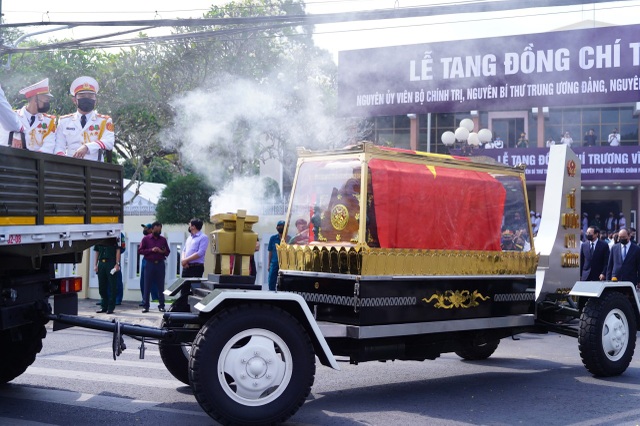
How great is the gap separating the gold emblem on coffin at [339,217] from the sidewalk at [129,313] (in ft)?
20.7

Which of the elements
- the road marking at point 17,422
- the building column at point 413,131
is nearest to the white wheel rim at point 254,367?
the road marking at point 17,422

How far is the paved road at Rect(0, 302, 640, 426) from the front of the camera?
6262 mm

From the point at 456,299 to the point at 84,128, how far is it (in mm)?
3812

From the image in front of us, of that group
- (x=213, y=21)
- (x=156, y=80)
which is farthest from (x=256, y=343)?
(x=156, y=80)

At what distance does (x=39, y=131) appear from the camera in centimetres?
726

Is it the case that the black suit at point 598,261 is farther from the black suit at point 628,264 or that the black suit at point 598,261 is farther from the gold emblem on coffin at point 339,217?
the gold emblem on coffin at point 339,217

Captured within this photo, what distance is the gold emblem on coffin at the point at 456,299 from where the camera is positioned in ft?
23.7

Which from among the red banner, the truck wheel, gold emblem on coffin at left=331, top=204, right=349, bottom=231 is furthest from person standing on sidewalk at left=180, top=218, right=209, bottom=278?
the truck wheel

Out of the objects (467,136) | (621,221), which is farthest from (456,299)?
(621,221)

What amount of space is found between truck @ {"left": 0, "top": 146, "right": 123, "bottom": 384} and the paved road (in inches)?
27.4

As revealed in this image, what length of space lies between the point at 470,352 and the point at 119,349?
4741 millimetres

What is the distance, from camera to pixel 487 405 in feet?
22.5

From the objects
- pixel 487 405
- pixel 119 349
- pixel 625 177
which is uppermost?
pixel 625 177

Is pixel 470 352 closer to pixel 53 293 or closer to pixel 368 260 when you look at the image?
pixel 368 260
